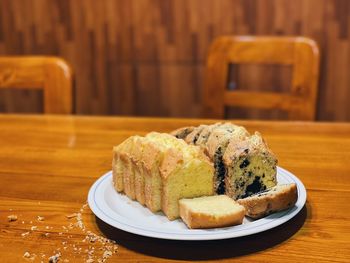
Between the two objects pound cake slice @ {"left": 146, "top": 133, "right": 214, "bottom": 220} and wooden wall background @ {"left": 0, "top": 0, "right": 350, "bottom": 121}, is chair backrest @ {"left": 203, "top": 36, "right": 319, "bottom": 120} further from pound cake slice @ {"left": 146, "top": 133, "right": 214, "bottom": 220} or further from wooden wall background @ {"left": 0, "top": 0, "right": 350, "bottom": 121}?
wooden wall background @ {"left": 0, "top": 0, "right": 350, "bottom": 121}

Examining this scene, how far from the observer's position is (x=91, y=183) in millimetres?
1092

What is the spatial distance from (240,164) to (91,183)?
1.20 ft

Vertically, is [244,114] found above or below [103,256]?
below

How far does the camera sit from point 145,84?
2971 millimetres

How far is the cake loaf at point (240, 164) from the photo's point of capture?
A: 0.87 metres

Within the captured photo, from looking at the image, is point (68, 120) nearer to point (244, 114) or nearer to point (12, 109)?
point (244, 114)

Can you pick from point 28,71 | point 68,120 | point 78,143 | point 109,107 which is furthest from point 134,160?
point 109,107

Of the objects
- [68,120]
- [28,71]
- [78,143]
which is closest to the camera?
[78,143]

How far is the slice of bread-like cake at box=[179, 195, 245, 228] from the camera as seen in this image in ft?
2.57

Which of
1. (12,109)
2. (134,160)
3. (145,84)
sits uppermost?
(134,160)

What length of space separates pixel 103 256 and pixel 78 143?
637mm

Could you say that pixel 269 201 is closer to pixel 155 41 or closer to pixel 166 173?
pixel 166 173

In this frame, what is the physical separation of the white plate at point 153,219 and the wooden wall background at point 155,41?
184 cm

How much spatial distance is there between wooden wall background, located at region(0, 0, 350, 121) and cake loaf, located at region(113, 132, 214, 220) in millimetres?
1943
